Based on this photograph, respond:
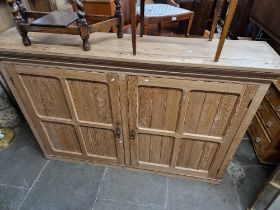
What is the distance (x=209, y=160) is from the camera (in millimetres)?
1329

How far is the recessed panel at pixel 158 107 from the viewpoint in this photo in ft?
3.41

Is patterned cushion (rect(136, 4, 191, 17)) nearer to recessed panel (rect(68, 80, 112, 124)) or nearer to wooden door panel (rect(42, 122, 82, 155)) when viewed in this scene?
recessed panel (rect(68, 80, 112, 124))

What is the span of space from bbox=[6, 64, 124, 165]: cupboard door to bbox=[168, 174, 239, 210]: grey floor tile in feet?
1.48

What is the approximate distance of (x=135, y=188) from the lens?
1.47 metres

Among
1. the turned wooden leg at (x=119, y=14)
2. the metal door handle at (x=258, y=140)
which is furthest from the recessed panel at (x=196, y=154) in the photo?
the turned wooden leg at (x=119, y=14)

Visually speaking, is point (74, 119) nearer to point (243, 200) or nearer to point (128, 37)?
point (128, 37)

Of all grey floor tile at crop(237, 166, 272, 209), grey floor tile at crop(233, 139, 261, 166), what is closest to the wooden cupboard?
grey floor tile at crop(237, 166, 272, 209)

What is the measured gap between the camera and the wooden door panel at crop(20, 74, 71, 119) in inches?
44.7

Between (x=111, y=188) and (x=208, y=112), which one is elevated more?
(x=208, y=112)

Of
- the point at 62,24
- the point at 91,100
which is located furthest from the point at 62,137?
the point at 62,24

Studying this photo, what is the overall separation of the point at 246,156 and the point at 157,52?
128cm

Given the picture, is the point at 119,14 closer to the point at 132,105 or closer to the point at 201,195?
the point at 132,105

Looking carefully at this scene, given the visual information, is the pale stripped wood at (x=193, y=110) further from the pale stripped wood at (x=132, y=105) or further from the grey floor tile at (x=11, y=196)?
the grey floor tile at (x=11, y=196)

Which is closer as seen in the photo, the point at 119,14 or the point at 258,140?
the point at 119,14
